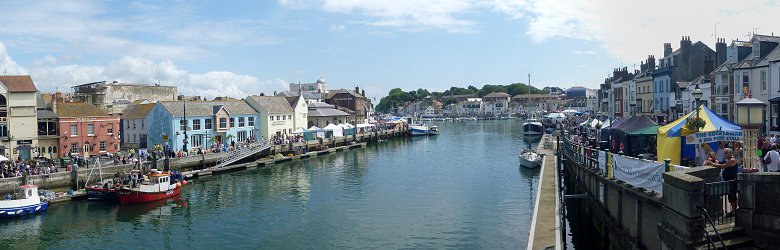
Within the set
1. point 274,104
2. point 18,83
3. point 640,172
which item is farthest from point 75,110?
point 640,172

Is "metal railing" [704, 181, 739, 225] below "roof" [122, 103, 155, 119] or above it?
below

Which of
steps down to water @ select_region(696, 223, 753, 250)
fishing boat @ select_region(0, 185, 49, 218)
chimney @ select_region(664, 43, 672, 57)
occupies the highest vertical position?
chimney @ select_region(664, 43, 672, 57)

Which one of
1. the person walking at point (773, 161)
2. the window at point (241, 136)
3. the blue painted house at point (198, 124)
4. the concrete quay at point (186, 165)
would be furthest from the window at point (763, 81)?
the window at point (241, 136)

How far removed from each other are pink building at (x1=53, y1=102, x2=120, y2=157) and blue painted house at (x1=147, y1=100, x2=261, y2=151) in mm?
5108

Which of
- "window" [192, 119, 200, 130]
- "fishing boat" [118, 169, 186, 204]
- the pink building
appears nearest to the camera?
"fishing boat" [118, 169, 186, 204]

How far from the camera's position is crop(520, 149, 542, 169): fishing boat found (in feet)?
171

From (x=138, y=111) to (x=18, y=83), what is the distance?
55.1 ft

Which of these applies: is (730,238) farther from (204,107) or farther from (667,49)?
(204,107)

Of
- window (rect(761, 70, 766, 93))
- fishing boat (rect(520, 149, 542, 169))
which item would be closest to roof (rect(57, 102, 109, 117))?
fishing boat (rect(520, 149, 542, 169))

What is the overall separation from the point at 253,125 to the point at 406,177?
31544mm

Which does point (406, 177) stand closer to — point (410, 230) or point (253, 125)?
point (410, 230)

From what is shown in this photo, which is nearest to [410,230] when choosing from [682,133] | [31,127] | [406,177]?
[682,133]

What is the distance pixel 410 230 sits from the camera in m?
29.3

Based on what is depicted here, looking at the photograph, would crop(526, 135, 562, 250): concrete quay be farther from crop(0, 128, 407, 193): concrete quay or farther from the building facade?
the building facade
